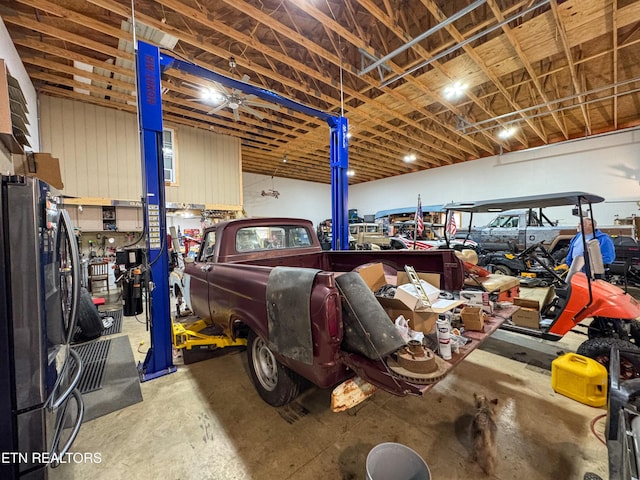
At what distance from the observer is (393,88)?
20.5 ft

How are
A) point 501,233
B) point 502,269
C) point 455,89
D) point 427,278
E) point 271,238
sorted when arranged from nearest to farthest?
1. point 427,278
2. point 271,238
3. point 455,89
4. point 502,269
5. point 501,233

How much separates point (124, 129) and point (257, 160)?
18.2ft

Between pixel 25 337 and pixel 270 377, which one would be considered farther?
pixel 270 377

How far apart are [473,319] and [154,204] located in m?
3.41

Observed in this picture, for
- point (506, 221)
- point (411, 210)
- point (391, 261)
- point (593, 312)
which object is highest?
point (411, 210)

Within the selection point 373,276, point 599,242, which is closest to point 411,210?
point 599,242

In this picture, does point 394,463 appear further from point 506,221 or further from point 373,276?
point 506,221

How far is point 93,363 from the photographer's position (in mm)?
3186

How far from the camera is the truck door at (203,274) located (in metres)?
2.94

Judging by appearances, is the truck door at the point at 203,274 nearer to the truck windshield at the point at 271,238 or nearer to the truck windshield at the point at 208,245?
the truck windshield at the point at 208,245

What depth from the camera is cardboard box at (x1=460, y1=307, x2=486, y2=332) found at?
2.06 metres

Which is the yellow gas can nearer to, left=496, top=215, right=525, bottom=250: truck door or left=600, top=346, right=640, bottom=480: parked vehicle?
left=600, top=346, right=640, bottom=480: parked vehicle

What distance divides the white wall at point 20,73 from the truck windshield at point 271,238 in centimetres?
446

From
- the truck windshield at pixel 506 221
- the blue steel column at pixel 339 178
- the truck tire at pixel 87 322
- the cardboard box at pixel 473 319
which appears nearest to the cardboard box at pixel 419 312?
the cardboard box at pixel 473 319
